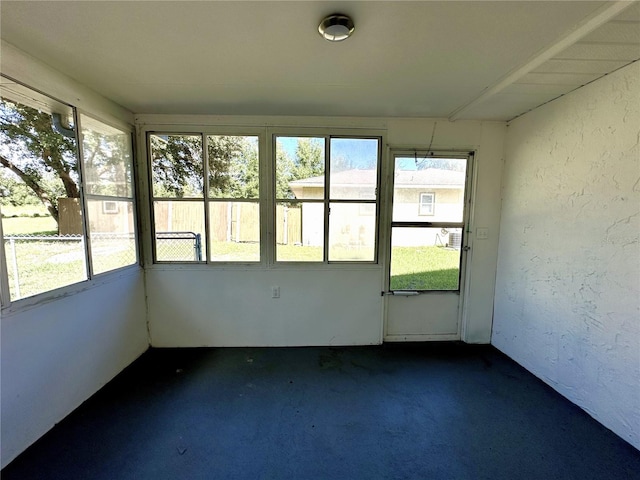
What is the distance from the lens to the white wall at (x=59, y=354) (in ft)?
4.95

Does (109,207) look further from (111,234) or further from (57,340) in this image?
(57,340)

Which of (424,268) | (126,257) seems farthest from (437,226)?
(126,257)

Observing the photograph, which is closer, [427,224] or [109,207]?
[109,207]

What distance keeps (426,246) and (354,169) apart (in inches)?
44.8

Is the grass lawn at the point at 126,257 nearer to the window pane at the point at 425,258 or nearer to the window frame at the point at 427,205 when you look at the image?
the window pane at the point at 425,258

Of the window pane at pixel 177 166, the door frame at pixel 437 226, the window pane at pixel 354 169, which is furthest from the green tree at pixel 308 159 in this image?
the window pane at pixel 177 166

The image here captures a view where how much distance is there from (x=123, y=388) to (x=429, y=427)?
2354mm

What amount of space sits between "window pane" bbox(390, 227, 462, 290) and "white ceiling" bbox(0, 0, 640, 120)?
1.26 meters

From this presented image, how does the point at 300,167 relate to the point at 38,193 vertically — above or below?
above

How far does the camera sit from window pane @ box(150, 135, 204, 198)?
8.66 feet

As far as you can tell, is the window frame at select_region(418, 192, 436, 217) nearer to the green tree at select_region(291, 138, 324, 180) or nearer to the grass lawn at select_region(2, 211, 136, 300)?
the green tree at select_region(291, 138, 324, 180)

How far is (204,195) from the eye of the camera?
266 centimetres

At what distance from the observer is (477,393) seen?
2123 mm

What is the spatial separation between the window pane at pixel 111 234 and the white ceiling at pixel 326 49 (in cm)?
92
